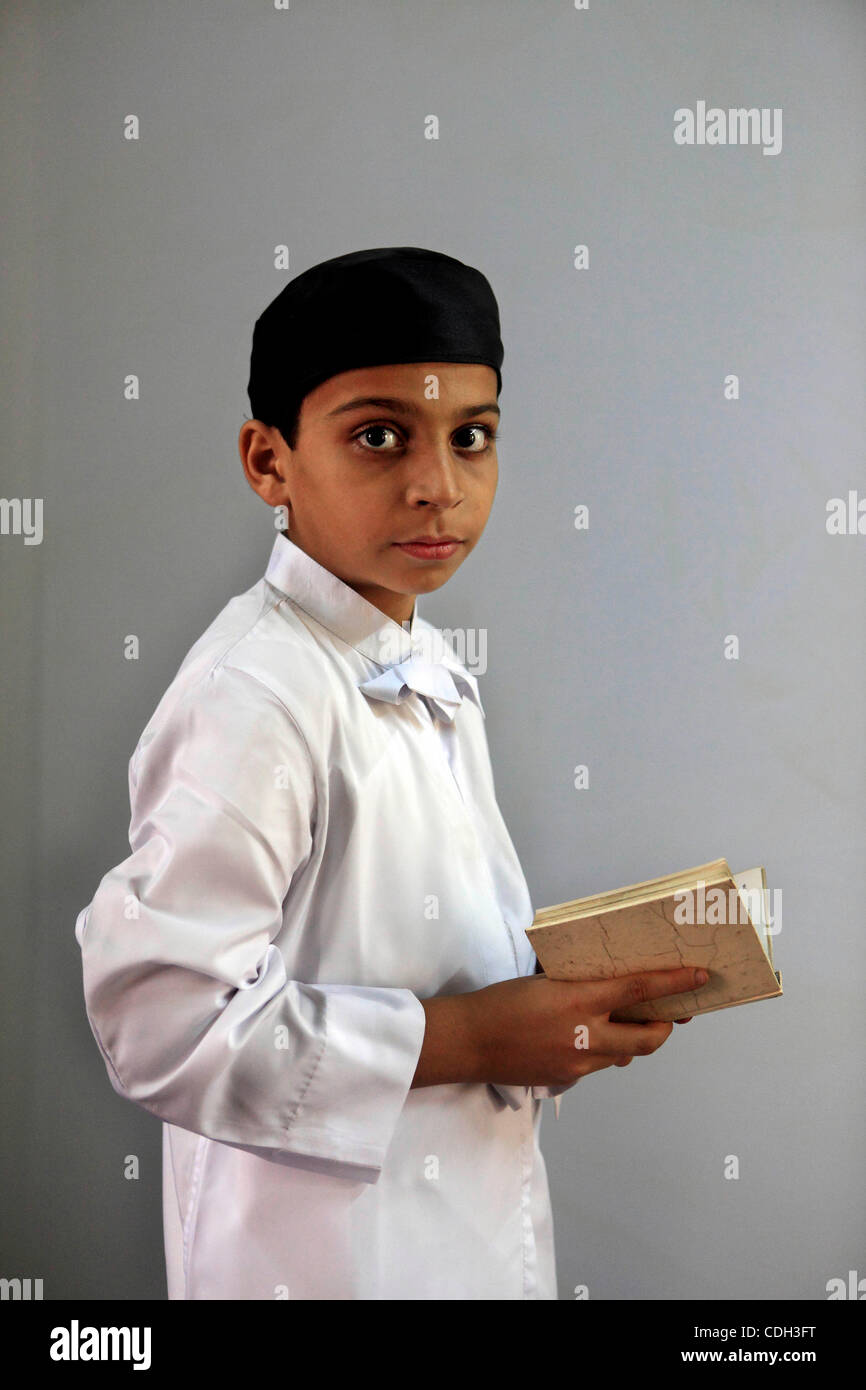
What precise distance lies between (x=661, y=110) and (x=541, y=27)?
17 centimetres

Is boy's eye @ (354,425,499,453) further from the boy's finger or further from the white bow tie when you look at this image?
the boy's finger

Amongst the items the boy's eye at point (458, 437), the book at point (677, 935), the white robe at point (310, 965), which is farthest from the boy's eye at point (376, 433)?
the book at point (677, 935)

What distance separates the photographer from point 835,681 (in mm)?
1382

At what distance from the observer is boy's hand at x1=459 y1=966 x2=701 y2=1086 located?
85 cm

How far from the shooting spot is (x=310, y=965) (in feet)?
2.91

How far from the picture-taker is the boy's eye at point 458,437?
34.7 inches

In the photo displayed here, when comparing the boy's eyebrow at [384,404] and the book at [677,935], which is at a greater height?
the boy's eyebrow at [384,404]

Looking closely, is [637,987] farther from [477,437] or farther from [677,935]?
[477,437]

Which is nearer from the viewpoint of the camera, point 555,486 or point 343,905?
point 343,905

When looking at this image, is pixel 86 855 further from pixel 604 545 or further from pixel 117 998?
pixel 604 545

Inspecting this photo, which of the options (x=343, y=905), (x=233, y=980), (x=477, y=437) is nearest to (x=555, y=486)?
(x=477, y=437)

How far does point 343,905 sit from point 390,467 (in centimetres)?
34

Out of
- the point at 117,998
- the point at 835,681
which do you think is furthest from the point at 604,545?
the point at 117,998

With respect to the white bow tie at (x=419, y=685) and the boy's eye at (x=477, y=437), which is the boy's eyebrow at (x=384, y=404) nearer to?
the boy's eye at (x=477, y=437)
